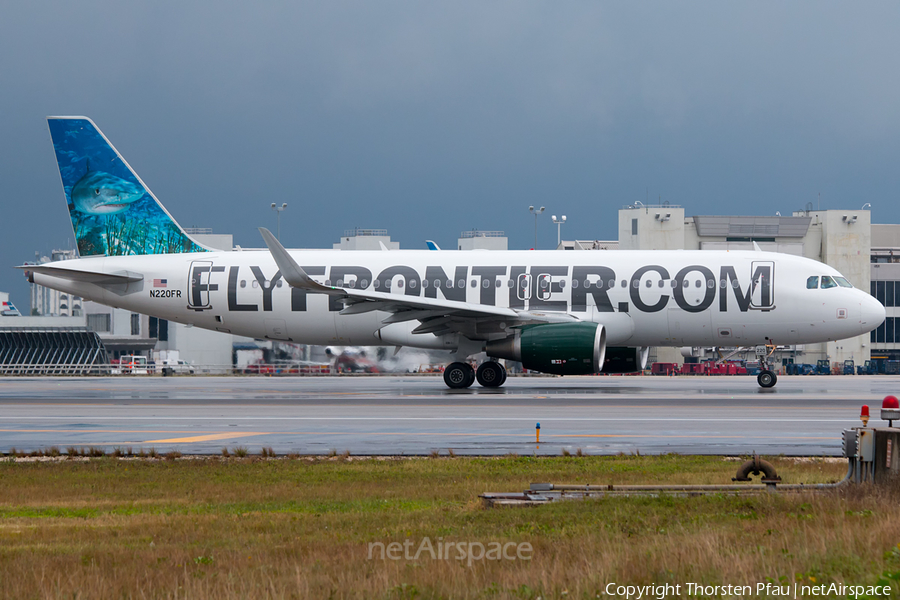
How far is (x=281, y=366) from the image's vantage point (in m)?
53.0

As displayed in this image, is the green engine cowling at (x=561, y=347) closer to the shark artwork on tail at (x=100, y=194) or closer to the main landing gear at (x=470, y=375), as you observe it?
the main landing gear at (x=470, y=375)

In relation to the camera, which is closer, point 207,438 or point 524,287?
point 207,438

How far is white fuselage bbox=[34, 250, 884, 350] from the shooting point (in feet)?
97.6

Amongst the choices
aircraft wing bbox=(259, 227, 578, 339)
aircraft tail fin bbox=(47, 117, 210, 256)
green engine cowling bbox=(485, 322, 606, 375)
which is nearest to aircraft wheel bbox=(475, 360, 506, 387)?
aircraft wing bbox=(259, 227, 578, 339)

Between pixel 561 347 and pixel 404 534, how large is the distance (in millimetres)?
19997

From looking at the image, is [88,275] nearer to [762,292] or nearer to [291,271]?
[291,271]

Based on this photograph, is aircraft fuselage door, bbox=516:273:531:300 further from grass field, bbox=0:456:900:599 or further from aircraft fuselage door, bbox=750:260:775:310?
grass field, bbox=0:456:900:599

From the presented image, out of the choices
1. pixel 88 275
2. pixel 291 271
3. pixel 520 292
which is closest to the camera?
pixel 291 271

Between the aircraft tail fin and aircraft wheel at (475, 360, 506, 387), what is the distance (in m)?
→ 11.9

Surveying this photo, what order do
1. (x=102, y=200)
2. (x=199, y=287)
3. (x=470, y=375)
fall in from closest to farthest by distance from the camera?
(x=470, y=375), (x=199, y=287), (x=102, y=200)

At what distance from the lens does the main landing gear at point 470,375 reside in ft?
100

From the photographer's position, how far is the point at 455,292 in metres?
31.0

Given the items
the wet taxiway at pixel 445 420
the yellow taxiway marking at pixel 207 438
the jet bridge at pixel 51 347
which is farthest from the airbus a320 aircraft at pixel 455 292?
the jet bridge at pixel 51 347

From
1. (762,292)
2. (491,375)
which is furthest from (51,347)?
(762,292)
